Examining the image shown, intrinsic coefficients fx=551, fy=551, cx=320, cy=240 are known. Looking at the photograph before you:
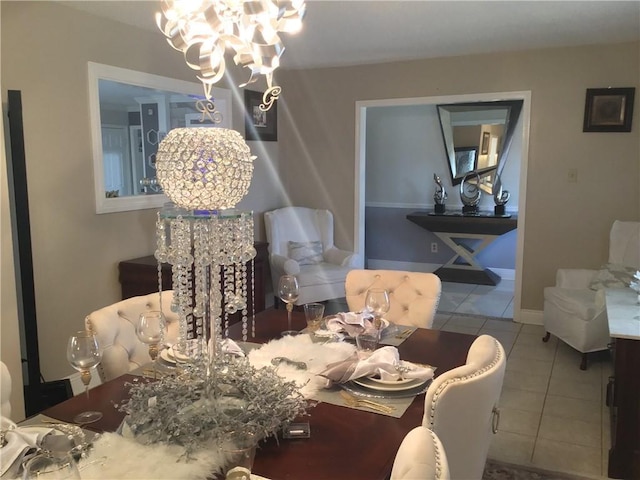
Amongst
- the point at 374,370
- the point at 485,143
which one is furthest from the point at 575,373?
the point at 485,143

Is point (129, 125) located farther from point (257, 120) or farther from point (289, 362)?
point (289, 362)

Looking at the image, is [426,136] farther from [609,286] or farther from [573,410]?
[573,410]

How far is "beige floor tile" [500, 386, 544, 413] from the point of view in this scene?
3.18 meters

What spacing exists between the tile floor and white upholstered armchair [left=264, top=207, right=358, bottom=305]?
983 mm

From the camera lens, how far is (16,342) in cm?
241

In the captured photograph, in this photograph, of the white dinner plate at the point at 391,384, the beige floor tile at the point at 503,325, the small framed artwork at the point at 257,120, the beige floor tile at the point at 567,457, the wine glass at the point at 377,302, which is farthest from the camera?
the small framed artwork at the point at 257,120

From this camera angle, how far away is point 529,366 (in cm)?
380

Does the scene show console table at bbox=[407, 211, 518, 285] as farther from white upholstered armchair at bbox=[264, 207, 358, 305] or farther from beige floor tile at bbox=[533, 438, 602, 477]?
beige floor tile at bbox=[533, 438, 602, 477]

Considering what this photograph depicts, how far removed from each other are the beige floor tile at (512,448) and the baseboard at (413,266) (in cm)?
379

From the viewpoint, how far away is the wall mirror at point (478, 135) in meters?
6.16

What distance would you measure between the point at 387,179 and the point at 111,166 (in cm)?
397

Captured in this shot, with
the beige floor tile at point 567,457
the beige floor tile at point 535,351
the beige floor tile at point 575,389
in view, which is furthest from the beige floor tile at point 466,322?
the beige floor tile at point 567,457

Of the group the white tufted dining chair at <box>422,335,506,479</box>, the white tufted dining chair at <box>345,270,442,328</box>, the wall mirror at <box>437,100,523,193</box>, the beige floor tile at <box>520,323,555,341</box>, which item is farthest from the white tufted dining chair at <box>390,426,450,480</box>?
the wall mirror at <box>437,100,523,193</box>

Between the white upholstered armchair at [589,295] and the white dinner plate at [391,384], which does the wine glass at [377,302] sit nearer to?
the white dinner plate at [391,384]
